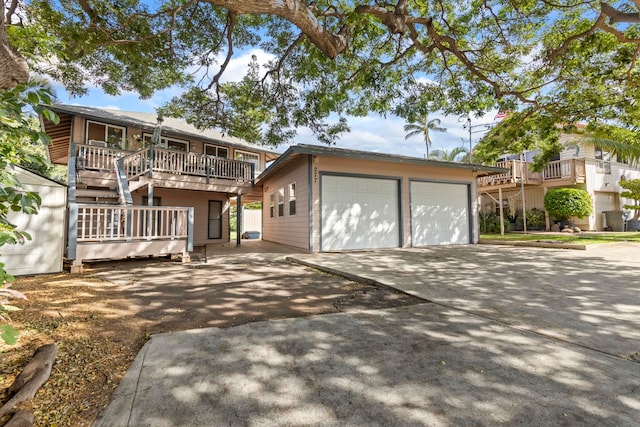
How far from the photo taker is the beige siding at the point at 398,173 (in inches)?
343

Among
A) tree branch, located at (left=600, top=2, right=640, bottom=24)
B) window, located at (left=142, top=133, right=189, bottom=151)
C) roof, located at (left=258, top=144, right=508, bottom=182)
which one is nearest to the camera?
tree branch, located at (left=600, top=2, right=640, bottom=24)

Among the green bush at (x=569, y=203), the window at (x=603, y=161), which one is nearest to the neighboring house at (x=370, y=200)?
the green bush at (x=569, y=203)

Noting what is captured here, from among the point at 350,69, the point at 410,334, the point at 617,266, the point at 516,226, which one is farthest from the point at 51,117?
the point at 516,226

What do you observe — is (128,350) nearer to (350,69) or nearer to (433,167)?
(350,69)

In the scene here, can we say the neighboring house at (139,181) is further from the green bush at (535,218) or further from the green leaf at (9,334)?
the green bush at (535,218)

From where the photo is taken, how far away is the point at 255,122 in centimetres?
1016

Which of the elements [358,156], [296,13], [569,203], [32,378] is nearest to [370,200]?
[358,156]

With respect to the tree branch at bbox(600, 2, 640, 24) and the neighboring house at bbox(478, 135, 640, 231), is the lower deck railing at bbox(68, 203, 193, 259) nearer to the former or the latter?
the tree branch at bbox(600, 2, 640, 24)

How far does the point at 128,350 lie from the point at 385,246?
818 centimetres

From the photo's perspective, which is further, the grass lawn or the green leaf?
the grass lawn

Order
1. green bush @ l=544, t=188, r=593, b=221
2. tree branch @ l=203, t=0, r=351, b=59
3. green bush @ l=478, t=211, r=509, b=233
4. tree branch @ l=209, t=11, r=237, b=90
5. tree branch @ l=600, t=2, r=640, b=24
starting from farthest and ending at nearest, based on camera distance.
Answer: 1. green bush @ l=478, t=211, r=509, b=233
2. green bush @ l=544, t=188, r=593, b=221
3. tree branch @ l=209, t=11, r=237, b=90
4. tree branch @ l=600, t=2, r=640, b=24
5. tree branch @ l=203, t=0, r=351, b=59

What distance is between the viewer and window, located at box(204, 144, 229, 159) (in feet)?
47.4

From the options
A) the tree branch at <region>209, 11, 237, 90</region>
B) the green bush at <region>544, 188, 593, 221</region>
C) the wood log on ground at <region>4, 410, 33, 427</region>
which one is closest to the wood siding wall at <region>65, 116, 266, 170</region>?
the tree branch at <region>209, 11, 237, 90</region>

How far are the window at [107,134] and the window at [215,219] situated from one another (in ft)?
14.9
